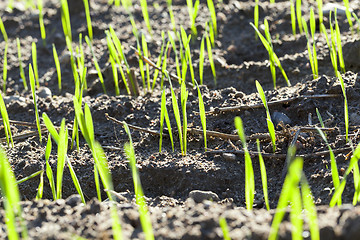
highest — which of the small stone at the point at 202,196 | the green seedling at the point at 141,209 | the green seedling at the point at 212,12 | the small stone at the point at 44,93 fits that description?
the green seedling at the point at 212,12

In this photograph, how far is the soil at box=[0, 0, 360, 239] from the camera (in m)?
1.12

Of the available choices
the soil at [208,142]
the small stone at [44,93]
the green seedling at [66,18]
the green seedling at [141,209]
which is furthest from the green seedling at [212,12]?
the green seedling at [141,209]

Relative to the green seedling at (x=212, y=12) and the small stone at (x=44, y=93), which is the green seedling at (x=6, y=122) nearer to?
the small stone at (x=44, y=93)

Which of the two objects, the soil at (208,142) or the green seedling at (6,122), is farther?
the green seedling at (6,122)

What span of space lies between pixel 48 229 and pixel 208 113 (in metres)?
1.04

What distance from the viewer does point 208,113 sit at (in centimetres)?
202

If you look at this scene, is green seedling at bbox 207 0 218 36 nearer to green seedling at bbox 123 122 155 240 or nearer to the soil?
the soil

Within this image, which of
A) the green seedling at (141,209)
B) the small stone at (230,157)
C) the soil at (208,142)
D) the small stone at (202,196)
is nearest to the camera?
the green seedling at (141,209)

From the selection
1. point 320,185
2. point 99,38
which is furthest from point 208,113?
point 99,38

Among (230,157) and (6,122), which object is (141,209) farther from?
(6,122)

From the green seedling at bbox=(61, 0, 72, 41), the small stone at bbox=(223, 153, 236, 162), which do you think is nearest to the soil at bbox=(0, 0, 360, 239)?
the small stone at bbox=(223, 153, 236, 162)

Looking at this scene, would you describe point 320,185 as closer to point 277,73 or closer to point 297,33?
point 277,73

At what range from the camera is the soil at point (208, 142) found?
1124mm

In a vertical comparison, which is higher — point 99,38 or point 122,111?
point 99,38
